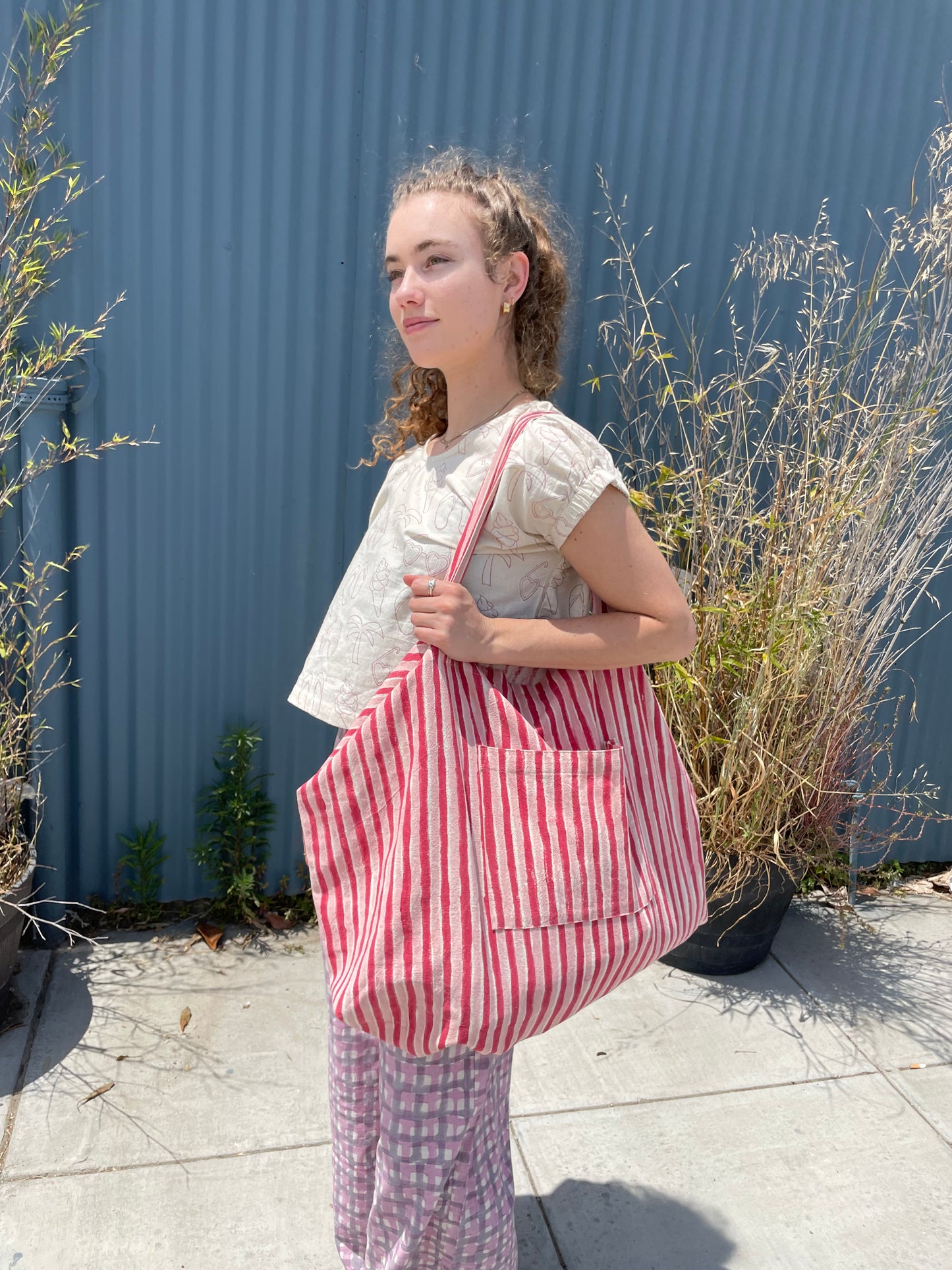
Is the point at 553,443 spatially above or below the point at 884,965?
above

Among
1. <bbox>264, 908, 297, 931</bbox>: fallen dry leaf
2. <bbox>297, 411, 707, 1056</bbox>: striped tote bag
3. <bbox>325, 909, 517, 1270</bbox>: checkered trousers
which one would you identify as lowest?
<bbox>264, 908, 297, 931</bbox>: fallen dry leaf

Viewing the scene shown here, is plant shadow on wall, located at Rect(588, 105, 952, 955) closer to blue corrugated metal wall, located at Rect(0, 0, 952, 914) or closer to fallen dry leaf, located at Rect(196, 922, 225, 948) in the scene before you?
blue corrugated metal wall, located at Rect(0, 0, 952, 914)

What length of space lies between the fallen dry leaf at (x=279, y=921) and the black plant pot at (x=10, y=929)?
0.71 m

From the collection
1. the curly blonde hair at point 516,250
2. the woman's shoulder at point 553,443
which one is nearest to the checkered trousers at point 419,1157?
the woman's shoulder at point 553,443

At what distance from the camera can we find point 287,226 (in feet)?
8.63

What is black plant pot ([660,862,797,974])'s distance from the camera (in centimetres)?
271

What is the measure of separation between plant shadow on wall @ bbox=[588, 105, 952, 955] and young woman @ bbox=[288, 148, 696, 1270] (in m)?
1.12

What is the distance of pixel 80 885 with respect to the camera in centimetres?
292

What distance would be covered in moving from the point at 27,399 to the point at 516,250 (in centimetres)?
161

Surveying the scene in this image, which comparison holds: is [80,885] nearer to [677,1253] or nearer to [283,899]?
[283,899]

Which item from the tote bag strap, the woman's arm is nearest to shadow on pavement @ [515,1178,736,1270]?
the woman's arm

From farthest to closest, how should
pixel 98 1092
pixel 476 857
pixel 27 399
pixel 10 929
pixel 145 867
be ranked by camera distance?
pixel 145 867, pixel 27 399, pixel 10 929, pixel 98 1092, pixel 476 857

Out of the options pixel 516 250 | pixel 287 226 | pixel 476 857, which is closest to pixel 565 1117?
pixel 476 857

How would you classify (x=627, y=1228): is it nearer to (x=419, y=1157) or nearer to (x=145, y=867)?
(x=419, y=1157)
